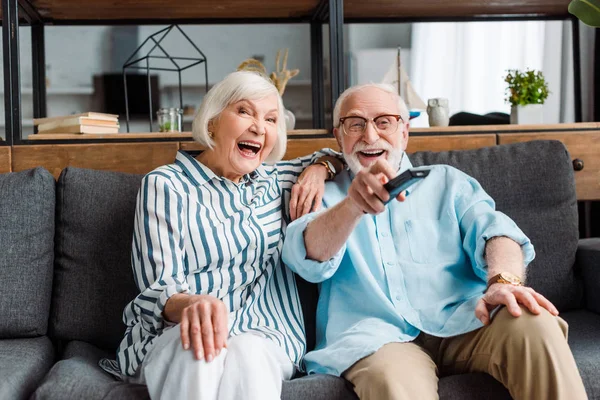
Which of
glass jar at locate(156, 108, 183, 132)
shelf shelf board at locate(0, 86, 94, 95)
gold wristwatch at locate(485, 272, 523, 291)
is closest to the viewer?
gold wristwatch at locate(485, 272, 523, 291)

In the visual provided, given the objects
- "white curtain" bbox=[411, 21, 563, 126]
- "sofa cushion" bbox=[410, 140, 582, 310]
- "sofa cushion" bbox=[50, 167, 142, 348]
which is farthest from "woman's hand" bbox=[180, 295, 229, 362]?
"white curtain" bbox=[411, 21, 563, 126]

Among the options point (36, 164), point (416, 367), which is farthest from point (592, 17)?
point (36, 164)

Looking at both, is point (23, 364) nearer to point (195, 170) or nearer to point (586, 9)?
point (195, 170)

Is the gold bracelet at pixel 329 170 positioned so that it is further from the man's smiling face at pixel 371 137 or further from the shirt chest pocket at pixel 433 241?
the shirt chest pocket at pixel 433 241

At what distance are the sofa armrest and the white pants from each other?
99cm

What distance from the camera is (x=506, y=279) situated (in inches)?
55.7

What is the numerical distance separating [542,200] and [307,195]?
27.5 inches

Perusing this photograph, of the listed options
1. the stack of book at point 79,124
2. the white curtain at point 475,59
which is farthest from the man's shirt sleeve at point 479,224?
the white curtain at point 475,59

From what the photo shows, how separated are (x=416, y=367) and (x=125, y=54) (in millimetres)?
4600

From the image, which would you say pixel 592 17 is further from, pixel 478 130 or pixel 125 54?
pixel 125 54

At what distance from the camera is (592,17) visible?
6.51 feet

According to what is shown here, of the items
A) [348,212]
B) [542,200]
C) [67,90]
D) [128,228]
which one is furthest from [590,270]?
[67,90]

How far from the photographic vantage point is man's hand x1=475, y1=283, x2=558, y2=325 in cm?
131

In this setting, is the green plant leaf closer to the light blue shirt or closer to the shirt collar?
the light blue shirt
